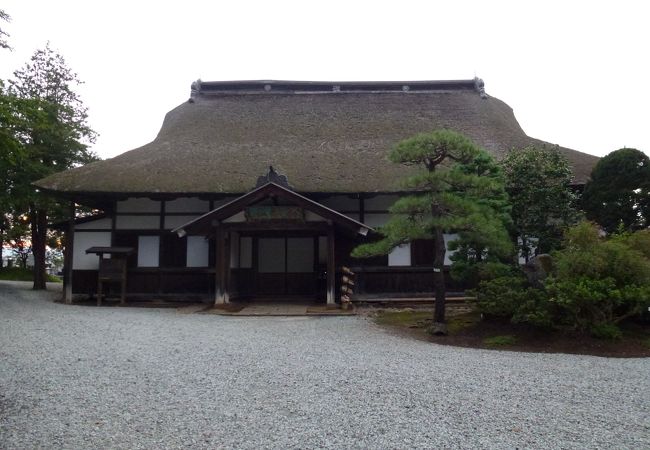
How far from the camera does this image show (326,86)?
63.3 feet

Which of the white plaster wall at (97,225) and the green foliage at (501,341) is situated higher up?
the white plaster wall at (97,225)

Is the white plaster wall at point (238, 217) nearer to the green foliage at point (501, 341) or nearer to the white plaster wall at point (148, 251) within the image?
the white plaster wall at point (148, 251)

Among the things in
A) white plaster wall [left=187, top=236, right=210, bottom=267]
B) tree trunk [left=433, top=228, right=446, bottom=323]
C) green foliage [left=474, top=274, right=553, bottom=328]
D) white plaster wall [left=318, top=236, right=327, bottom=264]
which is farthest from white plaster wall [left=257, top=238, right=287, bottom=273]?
green foliage [left=474, top=274, right=553, bottom=328]

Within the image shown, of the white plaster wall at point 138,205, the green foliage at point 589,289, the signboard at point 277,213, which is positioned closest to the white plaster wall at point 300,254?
the signboard at point 277,213

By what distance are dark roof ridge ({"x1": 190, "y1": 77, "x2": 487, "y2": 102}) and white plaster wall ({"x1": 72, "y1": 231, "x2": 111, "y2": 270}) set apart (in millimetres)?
7772

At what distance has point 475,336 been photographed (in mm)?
8500

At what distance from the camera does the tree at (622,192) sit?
1027 cm

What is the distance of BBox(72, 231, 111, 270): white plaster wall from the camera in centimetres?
1367

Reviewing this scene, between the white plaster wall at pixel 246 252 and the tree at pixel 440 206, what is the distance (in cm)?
590

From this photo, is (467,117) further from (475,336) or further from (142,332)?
(142,332)

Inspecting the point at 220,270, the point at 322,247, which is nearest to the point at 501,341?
the point at 220,270

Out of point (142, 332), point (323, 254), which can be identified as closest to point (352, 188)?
point (323, 254)

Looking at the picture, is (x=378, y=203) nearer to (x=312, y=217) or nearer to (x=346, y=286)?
(x=312, y=217)

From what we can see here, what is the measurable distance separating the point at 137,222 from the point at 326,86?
979 cm
